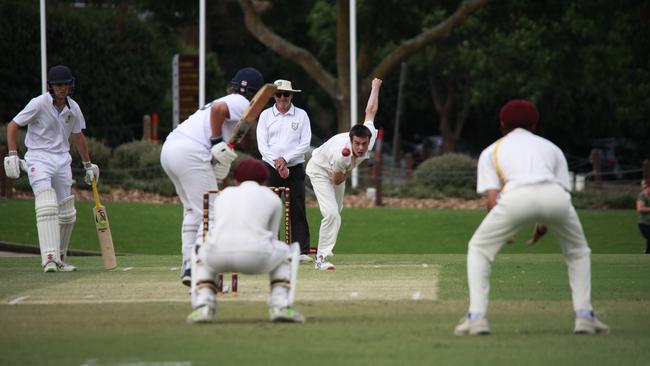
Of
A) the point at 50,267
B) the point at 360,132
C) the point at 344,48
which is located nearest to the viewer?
the point at 360,132

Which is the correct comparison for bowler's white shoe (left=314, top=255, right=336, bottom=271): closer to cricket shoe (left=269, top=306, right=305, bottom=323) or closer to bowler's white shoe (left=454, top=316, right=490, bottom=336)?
cricket shoe (left=269, top=306, right=305, bottom=323)

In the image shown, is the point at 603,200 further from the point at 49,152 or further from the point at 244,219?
the point at 244,219

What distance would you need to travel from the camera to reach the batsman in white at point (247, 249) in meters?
Result: 9.66

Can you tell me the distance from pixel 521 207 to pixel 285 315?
1.99 m

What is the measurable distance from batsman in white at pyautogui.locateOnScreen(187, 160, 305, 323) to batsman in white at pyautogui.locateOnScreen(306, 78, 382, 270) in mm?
4594

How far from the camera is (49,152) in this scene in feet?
47.7

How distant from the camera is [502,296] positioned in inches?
473

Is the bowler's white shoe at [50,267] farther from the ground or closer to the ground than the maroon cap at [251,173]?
closer to the ground

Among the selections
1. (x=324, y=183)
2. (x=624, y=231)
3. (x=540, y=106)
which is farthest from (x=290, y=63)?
(x=324, y=183)

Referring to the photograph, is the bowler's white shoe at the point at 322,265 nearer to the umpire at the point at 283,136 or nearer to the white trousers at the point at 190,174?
the umpire at the point at 283,136

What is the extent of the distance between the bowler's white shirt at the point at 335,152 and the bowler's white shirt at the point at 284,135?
1.46 ft

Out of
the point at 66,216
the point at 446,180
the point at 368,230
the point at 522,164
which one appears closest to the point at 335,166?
the point at 66,216

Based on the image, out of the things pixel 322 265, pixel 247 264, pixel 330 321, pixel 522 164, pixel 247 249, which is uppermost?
pixel 522 164

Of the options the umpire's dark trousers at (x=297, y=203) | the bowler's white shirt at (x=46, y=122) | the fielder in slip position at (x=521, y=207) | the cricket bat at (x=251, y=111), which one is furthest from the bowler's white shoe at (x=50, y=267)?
the fielder in slip position at (x=521, y=207)
